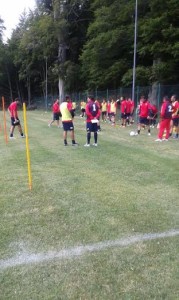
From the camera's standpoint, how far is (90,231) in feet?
17.8

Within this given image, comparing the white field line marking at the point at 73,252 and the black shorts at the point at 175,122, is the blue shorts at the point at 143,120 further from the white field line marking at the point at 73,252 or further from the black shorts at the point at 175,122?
the white field line marking at the point at 73,252

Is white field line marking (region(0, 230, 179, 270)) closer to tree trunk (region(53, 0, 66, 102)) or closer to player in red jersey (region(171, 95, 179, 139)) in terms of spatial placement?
player in red jersey (region(171, 95, 179, 139))

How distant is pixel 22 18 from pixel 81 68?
110 ft

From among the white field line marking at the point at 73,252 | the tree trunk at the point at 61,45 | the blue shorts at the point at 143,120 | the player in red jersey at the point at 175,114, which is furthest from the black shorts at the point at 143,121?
the tree trunk at the point at 61,45

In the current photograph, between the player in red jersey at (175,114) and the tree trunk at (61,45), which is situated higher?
the tree trunk at (61,45)

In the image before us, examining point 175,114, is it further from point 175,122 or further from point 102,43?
point 102,43

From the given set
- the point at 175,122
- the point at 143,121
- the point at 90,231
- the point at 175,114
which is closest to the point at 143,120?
the point at 143,121

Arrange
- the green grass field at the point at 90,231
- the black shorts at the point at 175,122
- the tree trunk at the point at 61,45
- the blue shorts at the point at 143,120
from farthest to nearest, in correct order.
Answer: the tree trunk at the point at 61,45 → the blue shorts at the point at 143,120 → the black shorts at the point at 175,122 → the green grass field at the point at 90,231

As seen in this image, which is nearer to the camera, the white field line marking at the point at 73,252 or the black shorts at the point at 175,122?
the white field line marking at the point at 73,252

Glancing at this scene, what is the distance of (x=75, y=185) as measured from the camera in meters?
8.01

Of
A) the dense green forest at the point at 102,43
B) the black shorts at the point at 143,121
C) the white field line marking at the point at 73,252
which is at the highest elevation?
the dense green forest at the point at 102,43

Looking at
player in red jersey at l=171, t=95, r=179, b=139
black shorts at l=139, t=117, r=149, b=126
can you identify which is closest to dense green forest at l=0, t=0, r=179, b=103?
black shorts at l=139, t=117, r=149, b=126

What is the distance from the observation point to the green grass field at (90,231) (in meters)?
3.98

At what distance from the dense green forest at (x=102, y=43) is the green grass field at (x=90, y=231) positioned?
23.2 m
